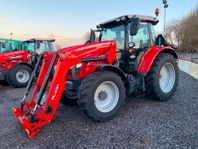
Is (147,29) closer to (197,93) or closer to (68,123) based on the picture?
(197,93)

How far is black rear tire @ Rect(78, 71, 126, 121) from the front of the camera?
2.88 m

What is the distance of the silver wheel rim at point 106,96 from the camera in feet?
10.6

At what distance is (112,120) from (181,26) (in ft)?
91.0

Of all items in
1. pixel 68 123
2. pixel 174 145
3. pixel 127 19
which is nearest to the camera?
pixel 174 145

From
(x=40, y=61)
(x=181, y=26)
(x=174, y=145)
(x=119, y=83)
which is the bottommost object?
(x=174, y=145)

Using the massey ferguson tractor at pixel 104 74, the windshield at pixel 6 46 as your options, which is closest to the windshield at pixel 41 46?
the windshield at pixel 6 46

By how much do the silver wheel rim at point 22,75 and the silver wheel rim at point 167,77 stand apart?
5.24 metres

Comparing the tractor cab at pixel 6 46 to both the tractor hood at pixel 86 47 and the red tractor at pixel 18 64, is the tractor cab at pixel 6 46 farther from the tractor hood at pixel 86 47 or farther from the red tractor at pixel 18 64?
the tractor hood at pixel 86 47

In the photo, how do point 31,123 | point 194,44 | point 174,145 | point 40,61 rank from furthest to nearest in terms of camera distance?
point 194,44, point 40,61, point 31,123, point 174,145

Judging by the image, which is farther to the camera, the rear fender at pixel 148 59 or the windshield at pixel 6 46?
the windshield at pixel 6 46

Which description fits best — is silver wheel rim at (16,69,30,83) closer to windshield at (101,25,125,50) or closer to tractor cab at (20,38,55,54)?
tractor cab at (20,38,55,54)

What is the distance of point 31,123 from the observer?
262cm

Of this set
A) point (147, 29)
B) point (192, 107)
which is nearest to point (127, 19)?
point (147, 29)

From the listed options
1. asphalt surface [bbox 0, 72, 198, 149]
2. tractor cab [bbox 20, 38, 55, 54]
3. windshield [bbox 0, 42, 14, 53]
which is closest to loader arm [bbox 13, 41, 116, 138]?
asphalt surface [bbox 0, 72, 198, 149]
